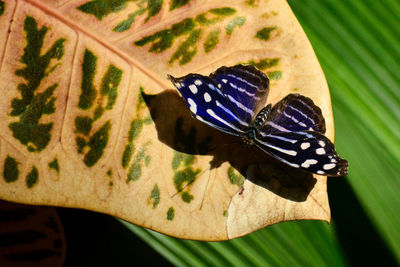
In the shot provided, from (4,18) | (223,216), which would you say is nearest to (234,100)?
(223,216)

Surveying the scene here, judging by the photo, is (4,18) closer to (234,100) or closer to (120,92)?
(120,92)

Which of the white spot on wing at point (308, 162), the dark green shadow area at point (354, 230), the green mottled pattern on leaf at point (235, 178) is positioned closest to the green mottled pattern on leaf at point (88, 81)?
the green mottled pattern on leaf at point (235, 178)

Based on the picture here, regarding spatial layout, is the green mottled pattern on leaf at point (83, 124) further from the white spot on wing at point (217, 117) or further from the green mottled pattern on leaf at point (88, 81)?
the white spot on wing at point (217, 117)

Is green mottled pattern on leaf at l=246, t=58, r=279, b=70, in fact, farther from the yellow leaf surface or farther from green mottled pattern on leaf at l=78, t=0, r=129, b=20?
green mottled pattern on leaf at l=78, t=0, r=129, b=20

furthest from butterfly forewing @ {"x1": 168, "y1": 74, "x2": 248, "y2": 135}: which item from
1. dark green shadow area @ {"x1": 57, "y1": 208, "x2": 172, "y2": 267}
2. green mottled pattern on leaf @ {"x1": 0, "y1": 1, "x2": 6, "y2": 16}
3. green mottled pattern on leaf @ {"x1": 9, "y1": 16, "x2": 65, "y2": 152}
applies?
dark green shadow area @ {"x1": 57, "y1": 208, "x2": 172, "y2": 267}

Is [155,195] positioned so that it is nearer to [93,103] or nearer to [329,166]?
[93,103]

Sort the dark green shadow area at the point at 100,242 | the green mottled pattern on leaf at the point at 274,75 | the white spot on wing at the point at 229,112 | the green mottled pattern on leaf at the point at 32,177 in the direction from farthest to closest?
1. the dark green shadow area at the point at 100,242
2. the white spot on wing at the point at 229,112
3. the green mottled pattern on leaf at the point at 274,75
4. the green mottled pattern on leaf at the point at 32,177

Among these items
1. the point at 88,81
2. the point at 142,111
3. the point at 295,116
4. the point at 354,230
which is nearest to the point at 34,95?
the point at 88,81

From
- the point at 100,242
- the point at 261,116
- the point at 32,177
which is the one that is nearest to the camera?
the point at 32,177
